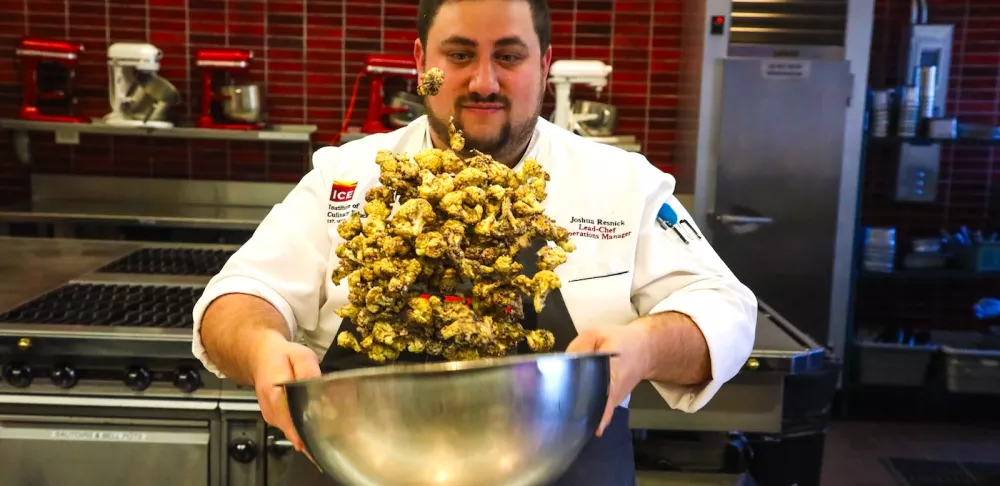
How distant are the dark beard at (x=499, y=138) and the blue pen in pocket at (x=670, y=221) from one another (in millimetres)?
230

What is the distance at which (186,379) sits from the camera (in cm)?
177

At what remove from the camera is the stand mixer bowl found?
3.38m

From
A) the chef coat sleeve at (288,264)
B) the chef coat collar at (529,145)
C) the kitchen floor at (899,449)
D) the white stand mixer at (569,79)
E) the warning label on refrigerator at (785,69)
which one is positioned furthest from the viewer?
the white stand mixer at (569,79)

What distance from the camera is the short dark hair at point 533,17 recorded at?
1103 mm

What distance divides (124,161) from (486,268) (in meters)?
3.41

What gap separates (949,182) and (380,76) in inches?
102

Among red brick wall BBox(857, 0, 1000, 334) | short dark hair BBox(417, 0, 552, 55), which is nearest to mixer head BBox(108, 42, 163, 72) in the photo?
short dark hair BBox(417, 0, 552, 55)

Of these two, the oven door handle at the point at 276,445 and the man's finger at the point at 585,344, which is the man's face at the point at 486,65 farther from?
the oven door handle at the point at 276,445

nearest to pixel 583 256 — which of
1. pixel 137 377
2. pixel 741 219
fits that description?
pixel 137 377

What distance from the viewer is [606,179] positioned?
1.31m

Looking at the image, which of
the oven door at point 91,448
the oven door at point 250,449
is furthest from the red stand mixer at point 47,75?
the oven door at point 250,449

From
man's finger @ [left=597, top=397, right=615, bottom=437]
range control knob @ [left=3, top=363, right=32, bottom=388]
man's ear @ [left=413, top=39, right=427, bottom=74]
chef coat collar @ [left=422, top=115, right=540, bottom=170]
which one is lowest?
range control knob @ [left=3, top=363, right=32, bottom=388]

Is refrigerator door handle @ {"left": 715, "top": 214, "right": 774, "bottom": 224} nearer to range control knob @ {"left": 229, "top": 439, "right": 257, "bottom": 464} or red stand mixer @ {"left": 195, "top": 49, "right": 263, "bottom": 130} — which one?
red stand mixer @ {"left": 195, "top": 49, "right": 263, "bottom": 130}

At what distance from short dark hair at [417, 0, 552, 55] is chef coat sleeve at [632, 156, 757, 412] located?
0.94ft
